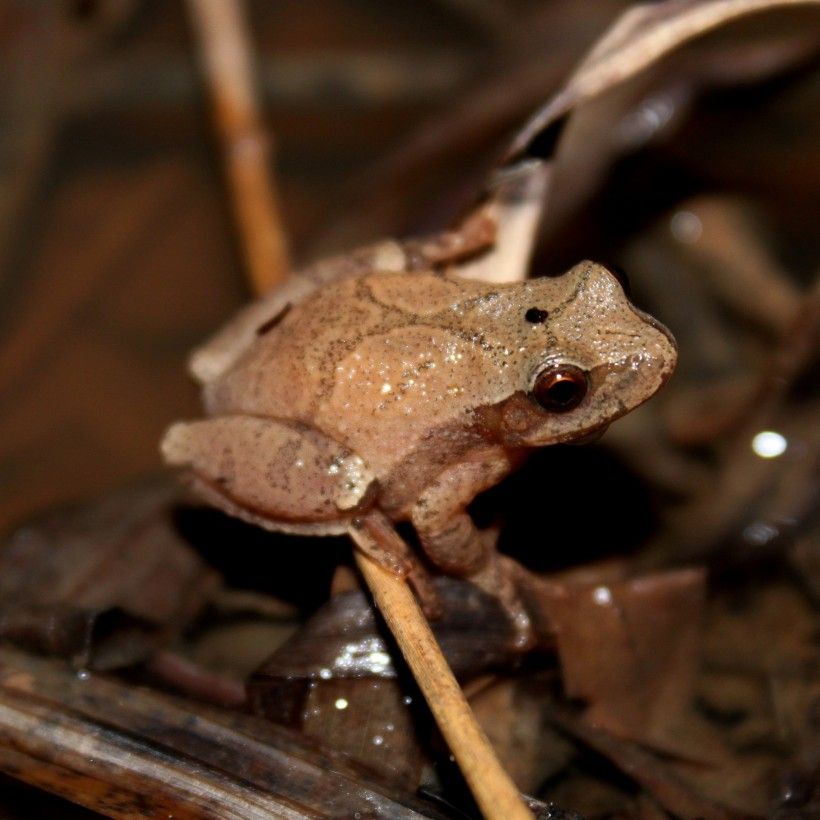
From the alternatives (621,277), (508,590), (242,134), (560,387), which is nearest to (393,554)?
(508,590)

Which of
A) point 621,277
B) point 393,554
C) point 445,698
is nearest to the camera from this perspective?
point 445,698

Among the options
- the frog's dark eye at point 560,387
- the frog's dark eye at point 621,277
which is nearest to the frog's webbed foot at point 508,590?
the frog's dark eye at point 560,387

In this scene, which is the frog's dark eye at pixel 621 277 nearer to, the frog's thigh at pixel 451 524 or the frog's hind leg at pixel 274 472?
the frog's thigh at pixel 451 524

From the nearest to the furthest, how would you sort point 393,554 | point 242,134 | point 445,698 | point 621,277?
point 445,698, point 393,554, point 621,277, point 242,134

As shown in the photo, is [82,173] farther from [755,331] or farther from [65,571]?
[755,331]

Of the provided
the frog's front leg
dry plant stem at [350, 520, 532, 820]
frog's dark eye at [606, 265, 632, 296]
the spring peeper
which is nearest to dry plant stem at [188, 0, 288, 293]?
the spring peeper

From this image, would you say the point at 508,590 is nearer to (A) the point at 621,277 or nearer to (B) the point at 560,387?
(B) the point at 560,387
